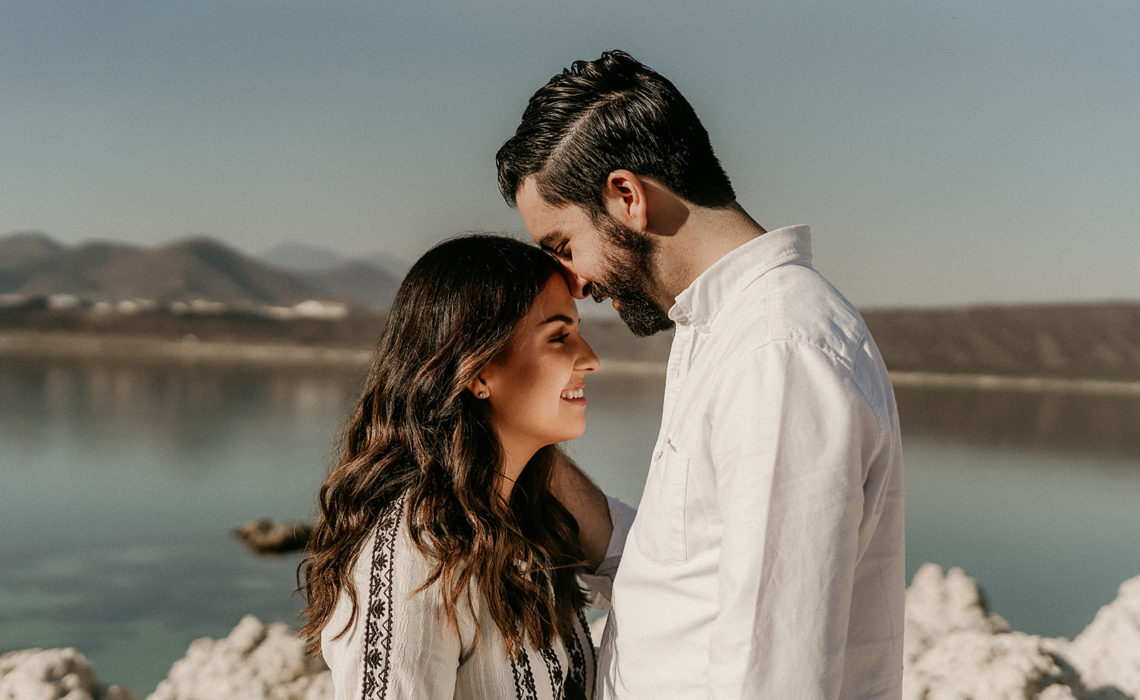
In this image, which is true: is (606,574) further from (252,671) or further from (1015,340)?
(1015,340)

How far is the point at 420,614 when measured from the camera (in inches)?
48.8

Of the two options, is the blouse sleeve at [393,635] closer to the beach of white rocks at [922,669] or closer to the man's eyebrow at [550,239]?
the man's eyebrow at [550,239]

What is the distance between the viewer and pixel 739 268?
3.71ft

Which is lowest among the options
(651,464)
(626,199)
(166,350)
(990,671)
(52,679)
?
(166,350)

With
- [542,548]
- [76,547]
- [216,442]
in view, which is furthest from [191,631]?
[542,548]

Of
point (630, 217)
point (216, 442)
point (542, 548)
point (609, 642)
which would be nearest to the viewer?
point (630, 217)

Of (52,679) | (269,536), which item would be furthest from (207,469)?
(52,679)

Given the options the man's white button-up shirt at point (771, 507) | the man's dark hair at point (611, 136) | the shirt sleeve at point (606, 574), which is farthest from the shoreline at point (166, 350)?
the man's white button-up shirt at point (771, 507)

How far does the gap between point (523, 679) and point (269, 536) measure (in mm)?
4824

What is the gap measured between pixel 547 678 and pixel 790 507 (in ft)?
2.22

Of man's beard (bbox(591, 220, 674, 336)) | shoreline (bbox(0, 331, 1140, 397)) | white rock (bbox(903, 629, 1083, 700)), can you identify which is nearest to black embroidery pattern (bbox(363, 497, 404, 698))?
man's beard (bbox(591, 220, 674, 336))

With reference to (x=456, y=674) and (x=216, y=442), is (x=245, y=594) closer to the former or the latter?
(x=216, y=442)

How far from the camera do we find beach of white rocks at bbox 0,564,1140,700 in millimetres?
2062

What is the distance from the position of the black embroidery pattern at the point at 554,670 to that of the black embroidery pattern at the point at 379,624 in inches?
11.8
